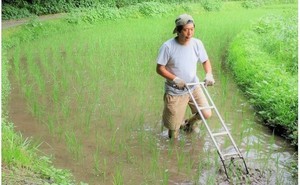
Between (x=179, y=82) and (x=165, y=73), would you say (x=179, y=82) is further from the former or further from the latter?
(x=165, y=73)

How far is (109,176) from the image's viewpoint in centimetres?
418

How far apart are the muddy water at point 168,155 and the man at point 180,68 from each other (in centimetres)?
37

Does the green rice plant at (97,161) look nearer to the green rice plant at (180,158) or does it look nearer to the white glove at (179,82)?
the green rice plant at (180,158)

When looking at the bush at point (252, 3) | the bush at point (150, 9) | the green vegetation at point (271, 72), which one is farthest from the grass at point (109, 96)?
the bush at point (252, 3)

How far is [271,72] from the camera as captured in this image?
7078mm

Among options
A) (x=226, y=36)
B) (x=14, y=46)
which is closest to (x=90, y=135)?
(x=14, y=46)

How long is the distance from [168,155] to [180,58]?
3.41 ft

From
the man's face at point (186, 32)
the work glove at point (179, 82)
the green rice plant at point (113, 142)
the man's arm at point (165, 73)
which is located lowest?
the green rice plant at point (113, 142)

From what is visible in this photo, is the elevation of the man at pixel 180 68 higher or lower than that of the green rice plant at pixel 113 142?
higher

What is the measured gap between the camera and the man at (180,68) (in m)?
4.46

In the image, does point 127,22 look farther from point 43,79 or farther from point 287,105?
point 287,105

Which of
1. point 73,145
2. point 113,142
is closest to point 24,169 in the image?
point 73,145

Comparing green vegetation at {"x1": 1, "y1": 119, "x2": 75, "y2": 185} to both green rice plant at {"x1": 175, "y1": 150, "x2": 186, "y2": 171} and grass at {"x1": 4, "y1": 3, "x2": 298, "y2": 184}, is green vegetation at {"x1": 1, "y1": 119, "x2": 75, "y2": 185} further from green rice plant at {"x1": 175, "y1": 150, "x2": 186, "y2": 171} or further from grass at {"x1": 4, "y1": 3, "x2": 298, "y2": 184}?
green rice plant at {"x1": 175, "y1": 150, "x2": 186, "y2": 171}

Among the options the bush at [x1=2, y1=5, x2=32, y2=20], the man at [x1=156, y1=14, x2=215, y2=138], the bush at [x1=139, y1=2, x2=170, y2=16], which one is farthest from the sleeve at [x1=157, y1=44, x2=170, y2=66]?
the bush at [x1=139, y1=2, x2=170, y2=16]
